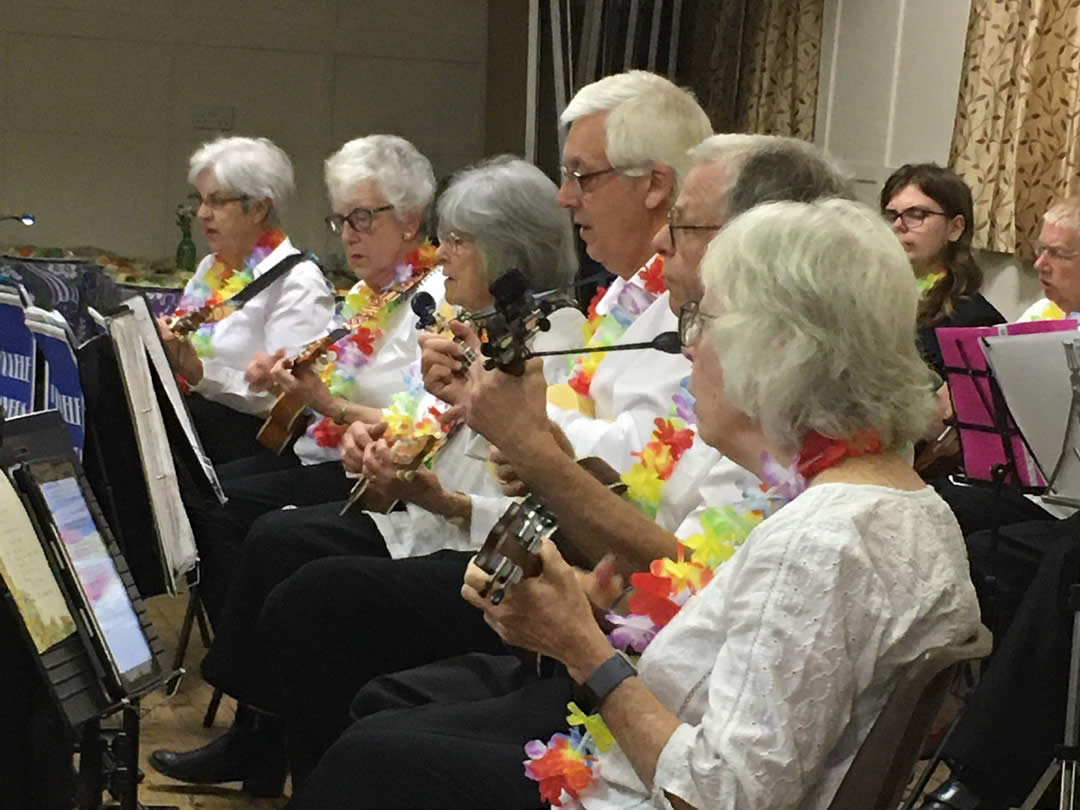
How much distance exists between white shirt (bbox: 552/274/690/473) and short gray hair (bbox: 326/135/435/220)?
131cm

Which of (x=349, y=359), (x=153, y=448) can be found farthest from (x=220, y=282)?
(x=153, y=448)

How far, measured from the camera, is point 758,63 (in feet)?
18.6

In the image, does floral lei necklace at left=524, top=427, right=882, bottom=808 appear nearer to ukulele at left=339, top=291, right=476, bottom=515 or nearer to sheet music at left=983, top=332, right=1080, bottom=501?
ukulele at left=339, top=291, right=476, bottom=515

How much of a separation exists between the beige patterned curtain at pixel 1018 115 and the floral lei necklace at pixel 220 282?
203 cm

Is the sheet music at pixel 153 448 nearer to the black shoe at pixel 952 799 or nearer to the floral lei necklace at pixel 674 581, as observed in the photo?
the floral lei necklace at pixel 674 581

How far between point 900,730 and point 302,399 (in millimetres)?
2195

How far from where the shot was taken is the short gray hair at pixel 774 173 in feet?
6.16

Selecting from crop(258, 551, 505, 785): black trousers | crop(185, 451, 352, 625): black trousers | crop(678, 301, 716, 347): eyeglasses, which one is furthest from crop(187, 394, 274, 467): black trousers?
crop(678, 301, 716, 347): eyeglasses

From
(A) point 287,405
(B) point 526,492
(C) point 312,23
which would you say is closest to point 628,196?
(B) point 526,492

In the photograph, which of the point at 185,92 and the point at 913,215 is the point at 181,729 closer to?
the point at 913,215

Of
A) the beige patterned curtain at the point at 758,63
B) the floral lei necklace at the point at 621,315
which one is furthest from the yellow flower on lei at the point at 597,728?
the beige patterned curtain at the point at 758,63

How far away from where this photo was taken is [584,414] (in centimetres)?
236

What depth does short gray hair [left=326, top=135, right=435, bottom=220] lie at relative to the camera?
11.6ft

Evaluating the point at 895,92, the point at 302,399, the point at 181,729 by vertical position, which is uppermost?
the point at 895,92
